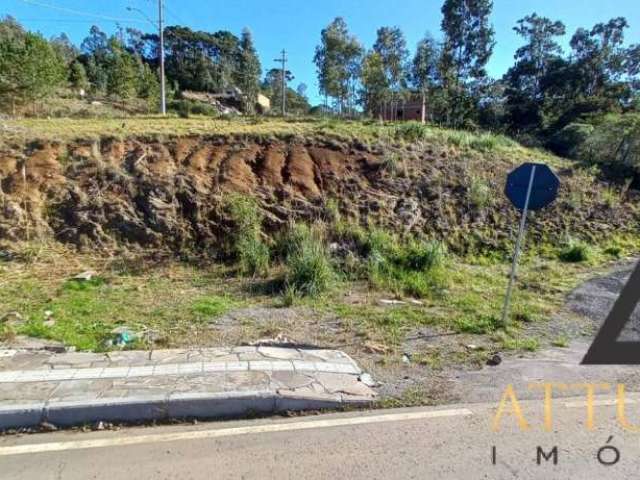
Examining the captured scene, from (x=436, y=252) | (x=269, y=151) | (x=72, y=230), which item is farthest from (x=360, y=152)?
(x=72, y=230)

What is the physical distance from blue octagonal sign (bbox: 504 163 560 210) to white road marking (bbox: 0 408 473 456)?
3341 millimetres

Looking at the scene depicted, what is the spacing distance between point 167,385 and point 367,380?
5.94 feet

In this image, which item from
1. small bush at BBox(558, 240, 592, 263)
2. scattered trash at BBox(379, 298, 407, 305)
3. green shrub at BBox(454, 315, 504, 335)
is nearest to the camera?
green shrub at BBox(454, 315, 504, 335)

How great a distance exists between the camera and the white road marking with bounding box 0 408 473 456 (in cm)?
290

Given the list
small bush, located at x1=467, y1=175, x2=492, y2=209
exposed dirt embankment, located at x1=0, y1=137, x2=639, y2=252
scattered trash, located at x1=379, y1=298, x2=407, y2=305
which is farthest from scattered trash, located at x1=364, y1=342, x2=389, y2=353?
small bush, located at x1=467, y1=175, x2=492, y2=209

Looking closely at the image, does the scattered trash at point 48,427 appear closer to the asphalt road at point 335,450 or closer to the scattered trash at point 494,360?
the asphalt road at point 335,450

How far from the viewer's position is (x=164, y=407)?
3.30m

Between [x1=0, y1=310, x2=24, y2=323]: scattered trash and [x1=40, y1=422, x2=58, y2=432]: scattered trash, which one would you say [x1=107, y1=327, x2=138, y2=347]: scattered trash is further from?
[x1=40, y1=422, x2=58, y2=432]: scattered trash

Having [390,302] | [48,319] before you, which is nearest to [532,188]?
[390,302]

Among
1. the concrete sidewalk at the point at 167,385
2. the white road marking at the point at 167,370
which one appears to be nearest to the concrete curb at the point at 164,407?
the concrete sidewalk at the point at 167,385

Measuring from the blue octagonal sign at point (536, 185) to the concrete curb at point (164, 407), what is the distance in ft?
12.2

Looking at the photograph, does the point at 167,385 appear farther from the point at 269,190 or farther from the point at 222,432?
the point at 269,190

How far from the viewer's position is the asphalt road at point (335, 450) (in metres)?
2.72

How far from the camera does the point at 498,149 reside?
14984mm
